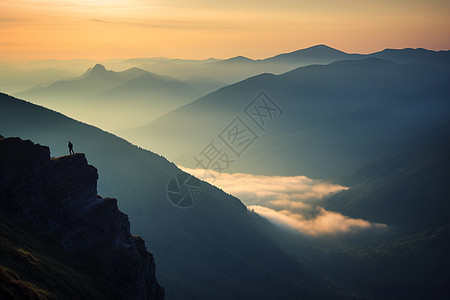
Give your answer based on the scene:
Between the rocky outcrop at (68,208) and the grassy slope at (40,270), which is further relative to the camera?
the rocky outcrop at (68,208)

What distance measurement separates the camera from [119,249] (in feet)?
273

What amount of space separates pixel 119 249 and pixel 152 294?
729 inches

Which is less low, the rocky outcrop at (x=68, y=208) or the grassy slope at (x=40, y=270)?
the rocky outcrop at (x=68, y=208)

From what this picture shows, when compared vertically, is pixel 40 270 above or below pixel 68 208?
below

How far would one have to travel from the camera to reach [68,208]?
3189 inches

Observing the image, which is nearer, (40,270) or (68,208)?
(40,270)

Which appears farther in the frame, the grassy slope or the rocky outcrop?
the rocky outcrop

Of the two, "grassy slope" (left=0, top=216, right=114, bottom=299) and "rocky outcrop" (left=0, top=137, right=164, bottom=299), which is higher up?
"rocky outcrop" (left=0, top=137, right=164, bottom=299)

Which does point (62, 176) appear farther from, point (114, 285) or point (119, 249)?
point (114, 285)

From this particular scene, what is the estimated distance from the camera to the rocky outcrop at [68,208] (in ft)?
243

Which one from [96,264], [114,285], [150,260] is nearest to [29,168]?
[96,264]

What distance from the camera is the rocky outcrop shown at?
243 feet

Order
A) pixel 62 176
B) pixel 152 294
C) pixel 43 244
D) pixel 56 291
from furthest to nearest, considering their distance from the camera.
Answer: pixel 152 294, pixel 62 176, pixel 43 244, pixel 56 291

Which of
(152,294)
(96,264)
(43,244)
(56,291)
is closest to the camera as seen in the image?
(56,291)
